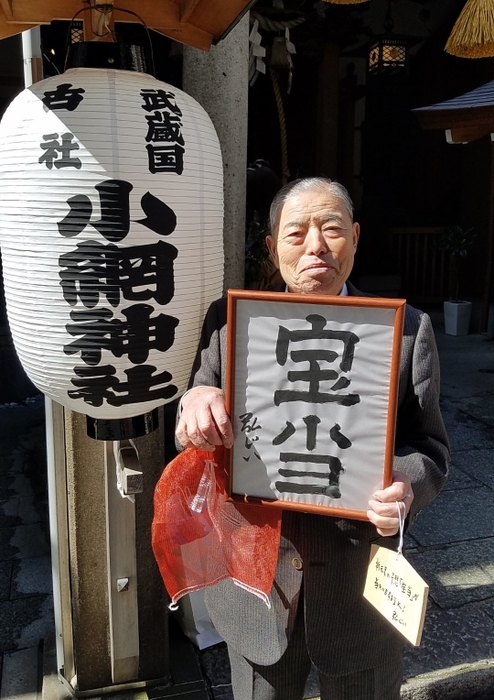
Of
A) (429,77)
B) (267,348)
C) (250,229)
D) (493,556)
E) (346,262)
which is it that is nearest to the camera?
(267,348)

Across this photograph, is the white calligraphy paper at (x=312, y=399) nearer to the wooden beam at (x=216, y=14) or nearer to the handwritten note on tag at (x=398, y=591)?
the handwritten note on tag at (x=398, y=591)

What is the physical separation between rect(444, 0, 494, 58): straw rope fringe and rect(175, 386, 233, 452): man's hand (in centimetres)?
385

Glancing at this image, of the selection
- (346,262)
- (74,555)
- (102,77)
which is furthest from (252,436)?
(74,555)

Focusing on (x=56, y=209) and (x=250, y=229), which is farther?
(x=250, y=229)

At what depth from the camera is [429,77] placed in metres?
11.0

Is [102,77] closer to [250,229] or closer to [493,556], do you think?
[250,229]

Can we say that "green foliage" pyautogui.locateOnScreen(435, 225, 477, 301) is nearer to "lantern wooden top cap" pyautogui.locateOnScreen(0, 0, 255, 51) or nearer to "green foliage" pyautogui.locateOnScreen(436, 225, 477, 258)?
"green foliage" pyautogui.locateOnScreen(436, 225, 477, 258)

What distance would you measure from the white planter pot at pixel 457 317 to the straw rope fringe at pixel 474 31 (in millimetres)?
5790

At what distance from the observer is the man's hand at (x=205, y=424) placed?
1.80 metres

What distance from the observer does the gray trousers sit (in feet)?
7.11

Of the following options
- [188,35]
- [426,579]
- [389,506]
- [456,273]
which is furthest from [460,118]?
[389,506]

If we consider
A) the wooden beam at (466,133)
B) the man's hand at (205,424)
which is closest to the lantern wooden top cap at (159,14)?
the man's hand at (205,424)

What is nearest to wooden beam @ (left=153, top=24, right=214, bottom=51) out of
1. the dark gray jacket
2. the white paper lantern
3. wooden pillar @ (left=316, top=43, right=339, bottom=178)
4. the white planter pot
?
the white paper lantern

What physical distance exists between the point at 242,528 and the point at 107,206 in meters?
1.11
